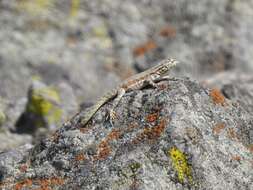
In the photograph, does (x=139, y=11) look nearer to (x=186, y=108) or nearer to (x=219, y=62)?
(x=219, y=62)

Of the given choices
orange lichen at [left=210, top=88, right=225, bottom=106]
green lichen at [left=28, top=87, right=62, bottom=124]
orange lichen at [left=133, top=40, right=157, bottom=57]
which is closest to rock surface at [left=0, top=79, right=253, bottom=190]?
orange lichen at [left=210, top=88, right=225, bottom=106]

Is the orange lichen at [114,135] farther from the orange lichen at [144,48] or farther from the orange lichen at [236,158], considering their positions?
the orange lichen at [144,48]

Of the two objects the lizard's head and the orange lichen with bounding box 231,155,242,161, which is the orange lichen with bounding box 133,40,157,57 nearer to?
the lizard's head

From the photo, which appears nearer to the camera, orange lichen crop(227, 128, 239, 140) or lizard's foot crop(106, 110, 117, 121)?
orange lichen crop(227, 128, 239, 140)

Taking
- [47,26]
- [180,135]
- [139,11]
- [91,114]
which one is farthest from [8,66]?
[180,135]

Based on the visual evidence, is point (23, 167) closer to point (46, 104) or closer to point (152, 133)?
point (152, 133)

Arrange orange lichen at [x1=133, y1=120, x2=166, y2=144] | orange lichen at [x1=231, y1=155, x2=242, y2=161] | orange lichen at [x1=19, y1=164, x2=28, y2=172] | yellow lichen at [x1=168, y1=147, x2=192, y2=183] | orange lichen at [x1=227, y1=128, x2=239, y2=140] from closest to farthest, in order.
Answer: yellow lichen at [x1=168, y1=147, x2=192, y2=183], orange lichen at [x1=133, y1=120, x2=166, y2=144], orange lichen at [x1=231, y1=155, x2=242, y2=161], orange lichen at [x1=227, y1=128, x2=239, y2=140], orange lichen at [x1=19, y1=164, x2=28, y2=172]
